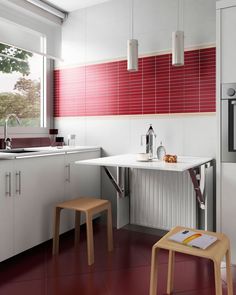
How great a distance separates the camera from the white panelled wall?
2.97 metres

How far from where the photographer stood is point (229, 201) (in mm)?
2441

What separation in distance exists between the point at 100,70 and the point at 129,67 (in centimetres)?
58

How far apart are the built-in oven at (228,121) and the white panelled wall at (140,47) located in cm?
51

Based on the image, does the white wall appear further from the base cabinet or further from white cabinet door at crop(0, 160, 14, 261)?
white cabinet door at crop(0, 160, 14, 261)

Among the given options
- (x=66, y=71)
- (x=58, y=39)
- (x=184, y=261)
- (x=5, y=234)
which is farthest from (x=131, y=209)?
(x=58, y=39)

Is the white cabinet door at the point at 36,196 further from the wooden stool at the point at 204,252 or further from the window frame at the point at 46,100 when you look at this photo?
the wooden stool at the point at 204,252

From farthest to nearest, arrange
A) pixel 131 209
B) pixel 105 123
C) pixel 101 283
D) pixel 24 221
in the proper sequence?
pixel 105 123
pixel 131 209
pixel 24 221
pixel 101 283

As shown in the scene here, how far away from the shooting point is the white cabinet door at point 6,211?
237 cm

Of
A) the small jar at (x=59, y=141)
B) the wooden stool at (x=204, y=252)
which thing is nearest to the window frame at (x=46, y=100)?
the small jar at (x=59, y=141)

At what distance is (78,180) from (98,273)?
1.11 m

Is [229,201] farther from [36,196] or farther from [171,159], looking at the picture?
[36,196]

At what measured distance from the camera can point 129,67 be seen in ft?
10.1

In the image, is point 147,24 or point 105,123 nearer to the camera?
point 147,24

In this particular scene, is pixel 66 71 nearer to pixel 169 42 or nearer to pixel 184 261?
pixel 169 42
